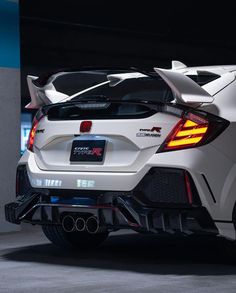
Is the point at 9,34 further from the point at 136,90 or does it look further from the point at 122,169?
the point at 122,169

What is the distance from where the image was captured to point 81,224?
694 centimetres

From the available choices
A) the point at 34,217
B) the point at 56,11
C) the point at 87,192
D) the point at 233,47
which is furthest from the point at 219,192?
the point at 233,47

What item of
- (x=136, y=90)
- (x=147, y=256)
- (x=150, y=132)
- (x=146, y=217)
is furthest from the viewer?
(x=136, y=90)

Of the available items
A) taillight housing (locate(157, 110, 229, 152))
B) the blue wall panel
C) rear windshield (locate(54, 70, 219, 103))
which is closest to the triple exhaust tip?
taillight housing (locate(157, 110, 229, 152))

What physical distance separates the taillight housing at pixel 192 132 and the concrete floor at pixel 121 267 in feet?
3.15

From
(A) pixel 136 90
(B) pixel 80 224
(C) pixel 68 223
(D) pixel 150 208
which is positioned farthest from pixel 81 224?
(A) pixel 136 90

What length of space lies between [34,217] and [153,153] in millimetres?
1150

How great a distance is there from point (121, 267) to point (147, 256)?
68 cm

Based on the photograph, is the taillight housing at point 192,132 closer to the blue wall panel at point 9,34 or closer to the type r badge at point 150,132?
the type r badge at point 150,132

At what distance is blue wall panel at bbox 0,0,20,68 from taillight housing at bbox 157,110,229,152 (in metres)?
3.84

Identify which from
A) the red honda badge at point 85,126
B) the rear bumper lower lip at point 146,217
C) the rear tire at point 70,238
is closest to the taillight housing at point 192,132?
the rear bumper lower lip at point 146,217

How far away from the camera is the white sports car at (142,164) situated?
6.53m

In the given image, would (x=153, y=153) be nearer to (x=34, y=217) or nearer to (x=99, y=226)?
(x=99, y=226)

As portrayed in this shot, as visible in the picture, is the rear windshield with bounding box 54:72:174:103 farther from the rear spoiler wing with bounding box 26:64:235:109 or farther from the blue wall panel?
the blue wall panel
